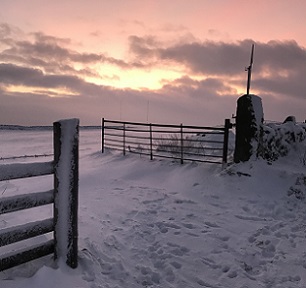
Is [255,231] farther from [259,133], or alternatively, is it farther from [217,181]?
[259,133]

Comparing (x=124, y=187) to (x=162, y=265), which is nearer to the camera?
(x=162, y=265)

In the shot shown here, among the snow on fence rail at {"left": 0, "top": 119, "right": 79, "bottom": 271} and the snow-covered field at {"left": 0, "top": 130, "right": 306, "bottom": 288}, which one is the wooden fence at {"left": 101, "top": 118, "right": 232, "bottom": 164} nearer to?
the snow-covered field at {"left": 0, "top": 130, "right": 306, "bottom": 288}

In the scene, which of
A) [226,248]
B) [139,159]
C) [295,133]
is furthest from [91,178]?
[295,133]

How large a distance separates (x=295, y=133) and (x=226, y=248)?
18.6ft

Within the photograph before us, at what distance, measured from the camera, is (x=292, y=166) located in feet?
26.7

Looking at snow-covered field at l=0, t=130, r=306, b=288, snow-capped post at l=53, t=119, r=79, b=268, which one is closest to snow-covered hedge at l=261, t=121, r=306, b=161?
snow-covered field at l=0, t=130, r=306, b=288

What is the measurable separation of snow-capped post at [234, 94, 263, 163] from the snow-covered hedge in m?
0.26

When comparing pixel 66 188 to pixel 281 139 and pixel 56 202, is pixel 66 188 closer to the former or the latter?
pixel 56 202

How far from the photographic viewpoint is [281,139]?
8.66 meters

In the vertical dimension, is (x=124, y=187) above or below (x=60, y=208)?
below

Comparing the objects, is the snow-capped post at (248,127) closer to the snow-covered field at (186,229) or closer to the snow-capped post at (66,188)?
the snow-covered field at (186,229)

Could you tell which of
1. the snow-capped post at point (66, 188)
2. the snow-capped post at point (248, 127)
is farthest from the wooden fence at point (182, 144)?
the snow-capped post at point (66, 188)

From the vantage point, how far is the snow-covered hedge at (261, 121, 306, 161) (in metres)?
8.34

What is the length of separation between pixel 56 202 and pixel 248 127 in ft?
20.4
